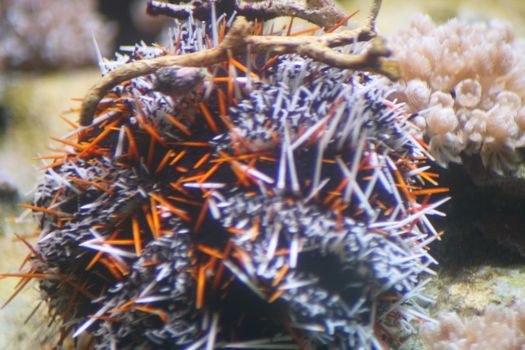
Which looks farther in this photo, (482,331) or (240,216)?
(482,331)

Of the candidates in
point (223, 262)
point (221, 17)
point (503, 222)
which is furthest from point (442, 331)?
A: point (221, 17)

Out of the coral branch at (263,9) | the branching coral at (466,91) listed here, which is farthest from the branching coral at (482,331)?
the coral branch at (263,9)

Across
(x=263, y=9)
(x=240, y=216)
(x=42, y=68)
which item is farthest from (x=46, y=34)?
(x=240, y=216)

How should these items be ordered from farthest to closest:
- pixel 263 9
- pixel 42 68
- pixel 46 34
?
pixel 46 34, pixel 42 68, pixel 263 9

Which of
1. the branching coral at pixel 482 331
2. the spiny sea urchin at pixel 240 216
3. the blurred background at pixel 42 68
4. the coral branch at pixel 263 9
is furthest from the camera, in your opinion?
the blurred background at pixel 42 68

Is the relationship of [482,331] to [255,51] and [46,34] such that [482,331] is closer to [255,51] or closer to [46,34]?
[255,51]

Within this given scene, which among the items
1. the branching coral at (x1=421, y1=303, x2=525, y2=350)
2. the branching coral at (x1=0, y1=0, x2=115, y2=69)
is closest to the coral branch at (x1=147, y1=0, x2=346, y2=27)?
the branching coral at (x1=421, y1=303, x2=525, y2=350)

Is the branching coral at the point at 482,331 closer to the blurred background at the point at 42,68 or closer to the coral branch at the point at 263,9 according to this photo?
the coral branch at the point at 263,9
